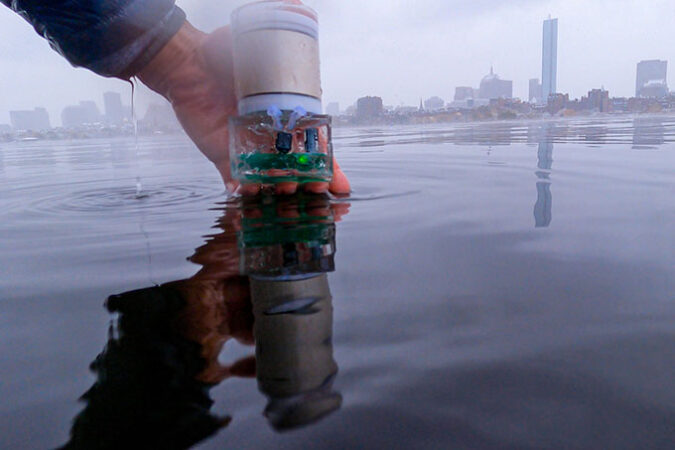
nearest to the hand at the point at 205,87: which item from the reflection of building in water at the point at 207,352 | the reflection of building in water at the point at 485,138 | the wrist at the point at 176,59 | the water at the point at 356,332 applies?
the wrist at the point at 176,59

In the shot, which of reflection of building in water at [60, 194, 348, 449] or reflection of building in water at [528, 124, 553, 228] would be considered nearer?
reflection of building in water at [60, 194, 348, 449]

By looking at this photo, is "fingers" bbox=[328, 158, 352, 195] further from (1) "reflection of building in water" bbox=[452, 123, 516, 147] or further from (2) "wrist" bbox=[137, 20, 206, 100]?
(1) "reflection of building in water" bbox=[452, 123, 516, 147]

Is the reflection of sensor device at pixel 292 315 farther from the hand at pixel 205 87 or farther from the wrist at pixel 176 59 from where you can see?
the wrist at pixel 176 59

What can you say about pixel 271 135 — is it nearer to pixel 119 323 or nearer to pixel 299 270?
pixel 299 270

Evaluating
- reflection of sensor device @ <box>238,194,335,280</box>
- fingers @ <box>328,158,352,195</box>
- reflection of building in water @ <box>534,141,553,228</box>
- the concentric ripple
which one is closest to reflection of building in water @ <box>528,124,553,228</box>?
reflection of building in water @ <box>534,141,553,228</box>

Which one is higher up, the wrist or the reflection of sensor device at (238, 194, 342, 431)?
the wrist

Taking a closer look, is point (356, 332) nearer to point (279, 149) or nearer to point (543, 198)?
point (279, 149)

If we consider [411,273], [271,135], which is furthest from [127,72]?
[411,273]
